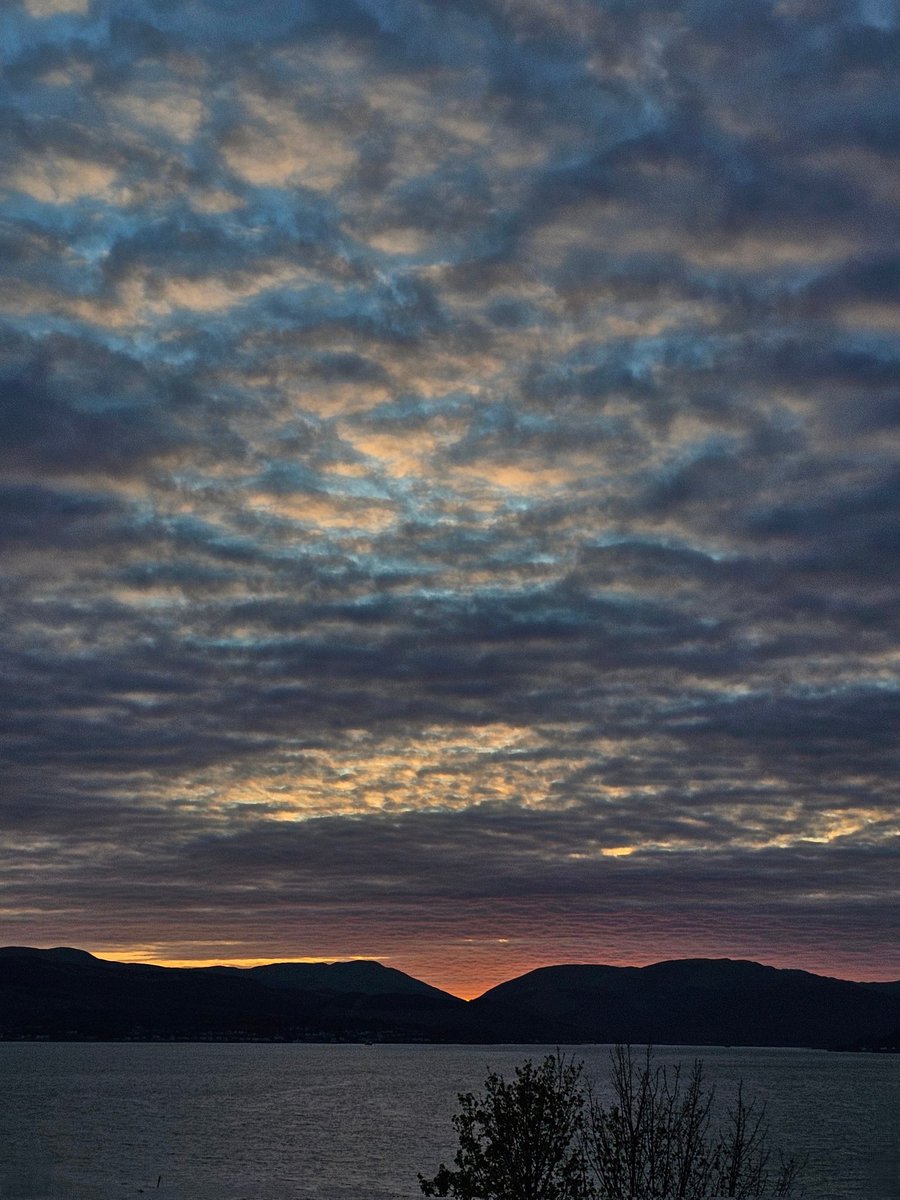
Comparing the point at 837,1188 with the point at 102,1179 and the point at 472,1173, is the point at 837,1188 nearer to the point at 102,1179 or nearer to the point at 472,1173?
the point at 102,1179

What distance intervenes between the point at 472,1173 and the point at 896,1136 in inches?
7407

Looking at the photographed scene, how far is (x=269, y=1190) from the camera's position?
11069cm

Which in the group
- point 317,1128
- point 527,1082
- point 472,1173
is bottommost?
point 317,1128

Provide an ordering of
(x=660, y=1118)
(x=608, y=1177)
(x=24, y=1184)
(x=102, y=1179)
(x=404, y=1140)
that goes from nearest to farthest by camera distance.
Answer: (x=608, y=1177) → (x=660, y=1118) → (x=24, y=1184) → (x=102, y=1179) → (x=404, y=1140)

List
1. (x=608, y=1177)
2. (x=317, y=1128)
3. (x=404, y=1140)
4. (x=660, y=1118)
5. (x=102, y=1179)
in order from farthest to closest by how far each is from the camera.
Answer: (x=317, y=1128) → (x=404, y=1140) → (x=102, y=1179) → (x=660, y=1118) → (x=608, y=1177)

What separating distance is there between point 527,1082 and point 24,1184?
289 feet

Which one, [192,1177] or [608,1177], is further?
[192,1177]

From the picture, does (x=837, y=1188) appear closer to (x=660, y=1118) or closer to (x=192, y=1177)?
(x=192, y=1177)

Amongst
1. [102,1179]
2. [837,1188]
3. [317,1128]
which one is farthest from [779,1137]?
[102,1179]

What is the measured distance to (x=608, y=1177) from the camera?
109 feet

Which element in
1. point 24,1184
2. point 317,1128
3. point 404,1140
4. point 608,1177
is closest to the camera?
point 608,1177

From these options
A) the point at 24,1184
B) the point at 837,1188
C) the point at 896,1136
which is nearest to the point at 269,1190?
the point at 24,1184

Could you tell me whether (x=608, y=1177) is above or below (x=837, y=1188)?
above

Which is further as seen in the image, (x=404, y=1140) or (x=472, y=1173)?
(x=404, y=1140)
